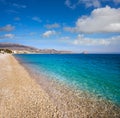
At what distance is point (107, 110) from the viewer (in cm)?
1508

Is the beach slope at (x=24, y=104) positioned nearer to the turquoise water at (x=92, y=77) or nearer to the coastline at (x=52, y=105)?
the coastline at (x=52, y=105)

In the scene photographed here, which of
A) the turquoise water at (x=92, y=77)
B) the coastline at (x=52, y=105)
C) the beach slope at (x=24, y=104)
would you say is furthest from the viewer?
the turquoise water at (x=92, y=77)

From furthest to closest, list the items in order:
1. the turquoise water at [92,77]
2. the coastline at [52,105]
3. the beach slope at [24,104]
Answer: the turquoise water at [92,77] → the coastline at [52,105] → the beach slope at [24,104]

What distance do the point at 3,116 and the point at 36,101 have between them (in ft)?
14.1

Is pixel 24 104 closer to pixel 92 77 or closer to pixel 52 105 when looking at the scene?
pixel 52 105

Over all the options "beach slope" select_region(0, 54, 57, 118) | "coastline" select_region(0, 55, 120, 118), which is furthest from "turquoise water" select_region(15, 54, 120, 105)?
"beach slope" select_region(0, 54, 57, 118)

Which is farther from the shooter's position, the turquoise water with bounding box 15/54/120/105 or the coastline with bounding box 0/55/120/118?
the turquoise water with bounding box 15/54/120/105

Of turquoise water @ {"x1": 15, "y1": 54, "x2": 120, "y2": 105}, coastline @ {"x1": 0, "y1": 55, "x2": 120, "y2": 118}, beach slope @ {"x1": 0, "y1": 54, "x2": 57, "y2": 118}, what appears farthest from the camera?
turquoise water @ {"x1": 15, "y1": 54, "x2": 120, "y2": 105}

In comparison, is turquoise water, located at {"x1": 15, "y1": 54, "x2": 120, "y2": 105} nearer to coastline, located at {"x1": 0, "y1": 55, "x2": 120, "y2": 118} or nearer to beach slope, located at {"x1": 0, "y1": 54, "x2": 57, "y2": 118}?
coastline, located at {"x1": 0, "y1": 55, "x2": 120, "y2": 118}

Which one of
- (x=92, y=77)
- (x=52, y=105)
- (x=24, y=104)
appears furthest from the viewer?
(x=92, y=77)

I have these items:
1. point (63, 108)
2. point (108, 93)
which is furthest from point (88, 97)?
point (63, 108)

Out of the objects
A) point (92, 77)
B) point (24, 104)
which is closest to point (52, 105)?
point (24, 104)

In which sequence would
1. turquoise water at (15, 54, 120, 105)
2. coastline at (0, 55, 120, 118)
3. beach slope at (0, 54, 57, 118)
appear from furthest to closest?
1. turquoise water at (15, 54, 120, 105)
2. coastline at (0, 55, 120, 118)
3. beach slope at (0, 54, 57, 118)

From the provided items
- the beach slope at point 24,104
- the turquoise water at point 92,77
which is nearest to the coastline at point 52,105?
the beach slope at point 24,104
